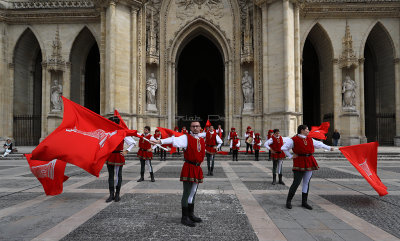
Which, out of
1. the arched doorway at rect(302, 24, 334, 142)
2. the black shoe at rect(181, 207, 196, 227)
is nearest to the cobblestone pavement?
the black shoe at rect(181, 207, 196, 227)

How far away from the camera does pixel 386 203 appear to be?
562cm

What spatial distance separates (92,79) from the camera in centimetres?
2731

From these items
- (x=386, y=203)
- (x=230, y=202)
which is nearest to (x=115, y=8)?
(x=230, y=202)

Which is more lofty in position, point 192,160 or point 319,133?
point 319,133

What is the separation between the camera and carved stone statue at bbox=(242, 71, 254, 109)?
1969cm

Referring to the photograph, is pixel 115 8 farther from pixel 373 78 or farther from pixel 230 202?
pixel 373 78

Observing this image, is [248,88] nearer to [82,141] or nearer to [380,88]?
[380,88]

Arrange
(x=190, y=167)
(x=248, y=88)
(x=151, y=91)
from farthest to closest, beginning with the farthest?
(x=151, y=91) < (x=248, y=88) < (x=190, y=167)

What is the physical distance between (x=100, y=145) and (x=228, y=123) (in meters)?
15.8

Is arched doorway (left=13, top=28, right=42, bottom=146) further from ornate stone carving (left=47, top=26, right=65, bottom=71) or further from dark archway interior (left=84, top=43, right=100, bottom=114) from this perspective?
dark archway interior (left=84, top=43, right=100, bottom=114)

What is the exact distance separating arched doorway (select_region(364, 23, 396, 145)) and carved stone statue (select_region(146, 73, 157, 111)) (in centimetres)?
1846

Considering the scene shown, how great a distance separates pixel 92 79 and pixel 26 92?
6.16m

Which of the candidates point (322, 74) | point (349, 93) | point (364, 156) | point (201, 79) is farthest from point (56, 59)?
point (349, 93)

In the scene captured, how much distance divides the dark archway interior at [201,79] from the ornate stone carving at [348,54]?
1296 cm
